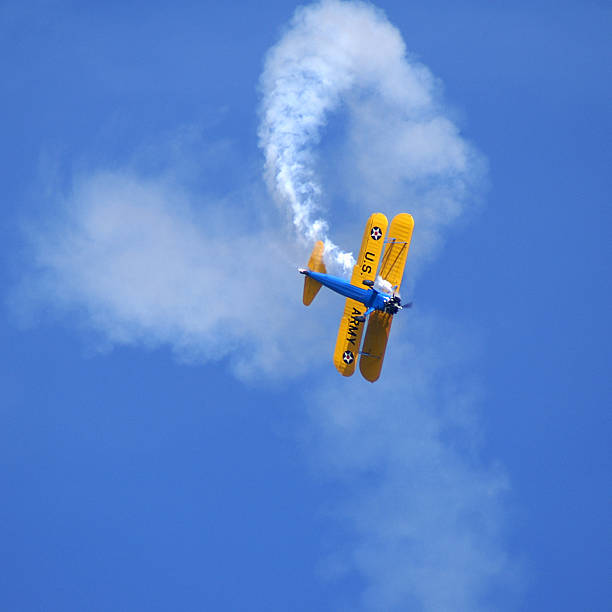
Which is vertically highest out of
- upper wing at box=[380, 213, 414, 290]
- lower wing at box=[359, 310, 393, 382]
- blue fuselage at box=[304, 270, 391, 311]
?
upper wing at box=[380, 213, 414, 290]

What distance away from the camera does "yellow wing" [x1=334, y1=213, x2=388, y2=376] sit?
151 ft

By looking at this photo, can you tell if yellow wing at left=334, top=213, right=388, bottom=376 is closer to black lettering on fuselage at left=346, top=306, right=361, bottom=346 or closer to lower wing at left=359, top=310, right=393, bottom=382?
black lettering on fuselage at left=346, top=306, right=361, bottom=346

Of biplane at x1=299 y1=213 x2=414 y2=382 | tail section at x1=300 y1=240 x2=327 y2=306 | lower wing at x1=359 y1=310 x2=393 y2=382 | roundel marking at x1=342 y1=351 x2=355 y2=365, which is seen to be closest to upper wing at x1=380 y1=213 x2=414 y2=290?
biplane at x1=299 y1=213 x2=414 y2=382

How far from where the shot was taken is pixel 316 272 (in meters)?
46.3

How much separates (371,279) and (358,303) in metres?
1.65

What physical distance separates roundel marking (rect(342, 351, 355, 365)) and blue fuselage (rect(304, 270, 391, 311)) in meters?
3.30

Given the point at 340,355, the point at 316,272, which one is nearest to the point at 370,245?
the point at 316,272

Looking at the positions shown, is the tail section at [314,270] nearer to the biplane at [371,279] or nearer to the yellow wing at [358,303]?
the biplane at [371,279]

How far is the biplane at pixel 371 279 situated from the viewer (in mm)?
45969

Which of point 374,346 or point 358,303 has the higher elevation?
point 358,303

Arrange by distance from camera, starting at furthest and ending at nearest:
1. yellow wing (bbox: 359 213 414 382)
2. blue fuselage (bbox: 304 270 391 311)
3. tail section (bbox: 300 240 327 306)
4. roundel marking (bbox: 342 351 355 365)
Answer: roundel marking (bbox: 342 351 355 365), tail section (bbox: 300 240 327 306), yellow wing (bbox: 359 213 414 382), blue fuselage (bbox: 304 270 391 311)

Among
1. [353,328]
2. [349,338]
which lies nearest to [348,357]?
[349,338]

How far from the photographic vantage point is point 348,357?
156 feet

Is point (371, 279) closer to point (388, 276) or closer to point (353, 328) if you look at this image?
point (388, 276)
